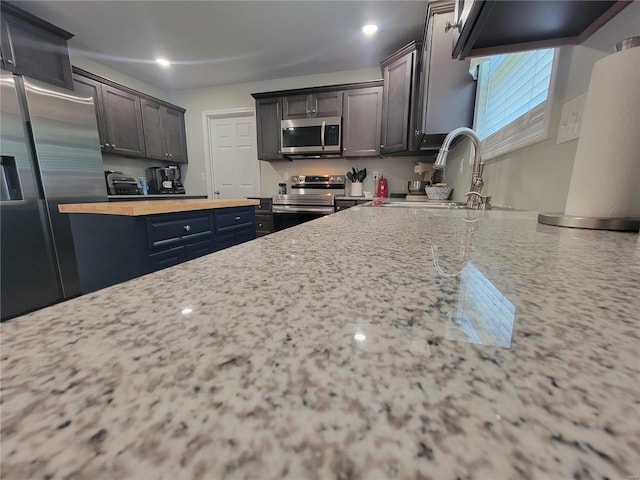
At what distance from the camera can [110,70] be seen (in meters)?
3.07

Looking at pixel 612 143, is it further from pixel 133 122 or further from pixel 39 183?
pixel 133 122

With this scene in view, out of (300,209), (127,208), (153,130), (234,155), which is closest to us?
(127,208)

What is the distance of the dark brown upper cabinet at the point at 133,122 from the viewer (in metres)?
2.71

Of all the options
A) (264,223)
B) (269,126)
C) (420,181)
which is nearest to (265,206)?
(264,223)

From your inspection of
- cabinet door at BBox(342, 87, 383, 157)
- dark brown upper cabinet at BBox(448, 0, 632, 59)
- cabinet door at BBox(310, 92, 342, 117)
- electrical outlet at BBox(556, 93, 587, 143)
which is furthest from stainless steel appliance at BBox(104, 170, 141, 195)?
electrical outlet at BBox(556, 93, 587, 143)

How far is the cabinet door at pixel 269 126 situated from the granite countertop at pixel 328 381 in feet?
10.5

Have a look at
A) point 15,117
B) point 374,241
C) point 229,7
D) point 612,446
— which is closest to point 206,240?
point 15,117

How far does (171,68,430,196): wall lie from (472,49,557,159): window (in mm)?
1330

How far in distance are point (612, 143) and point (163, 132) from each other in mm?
4118

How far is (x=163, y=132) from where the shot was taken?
11.3 feet

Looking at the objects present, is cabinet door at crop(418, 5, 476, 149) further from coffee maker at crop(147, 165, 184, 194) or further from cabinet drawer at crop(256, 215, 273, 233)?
coffee maker at crop(147, 165, 184, 194)

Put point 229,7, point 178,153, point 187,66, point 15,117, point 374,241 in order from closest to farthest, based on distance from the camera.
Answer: point 374,241 → point 15,117 → point 229,7 → point 187,66 → point 178,153

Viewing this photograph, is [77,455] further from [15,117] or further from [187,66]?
[187,66]

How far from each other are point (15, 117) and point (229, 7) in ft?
5.54
